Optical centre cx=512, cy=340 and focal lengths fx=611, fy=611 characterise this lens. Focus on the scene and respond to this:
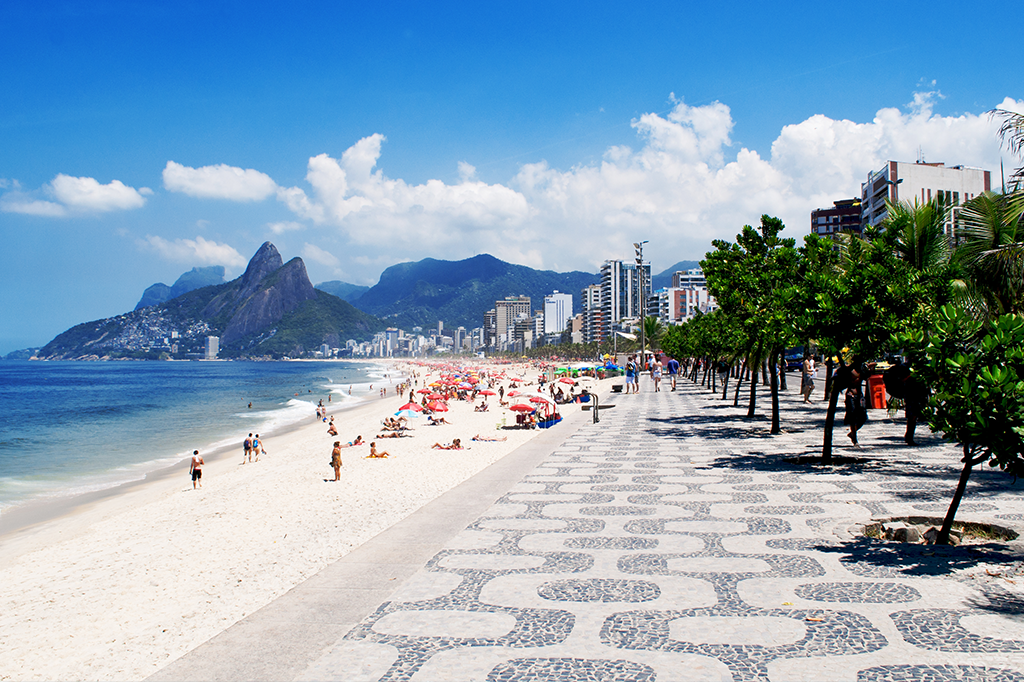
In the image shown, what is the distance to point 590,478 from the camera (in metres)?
11.7

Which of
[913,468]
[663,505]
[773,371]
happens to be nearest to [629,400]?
[773,371]

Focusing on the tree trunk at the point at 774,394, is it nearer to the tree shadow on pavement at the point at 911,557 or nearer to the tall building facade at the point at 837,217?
the tree shadow on pavement at the point at 911,557

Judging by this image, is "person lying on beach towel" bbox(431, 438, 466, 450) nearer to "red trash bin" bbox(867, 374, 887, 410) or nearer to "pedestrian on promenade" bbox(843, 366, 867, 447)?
"pedestrian on promenade" bbox(843, 366, 867, 447)

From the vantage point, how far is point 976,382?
5633 millimetres

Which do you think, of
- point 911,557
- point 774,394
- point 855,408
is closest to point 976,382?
point 911,557

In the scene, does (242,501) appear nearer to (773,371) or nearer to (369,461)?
(369,461)

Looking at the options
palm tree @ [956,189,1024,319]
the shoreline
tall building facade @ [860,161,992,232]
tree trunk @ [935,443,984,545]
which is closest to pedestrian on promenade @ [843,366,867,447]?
palm tree @ [956,189,1024,319]

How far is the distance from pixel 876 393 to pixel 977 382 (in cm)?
1922

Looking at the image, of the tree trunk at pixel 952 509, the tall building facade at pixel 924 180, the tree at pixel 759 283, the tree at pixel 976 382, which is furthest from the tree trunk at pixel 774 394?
the tall building facade at pixel 924 180

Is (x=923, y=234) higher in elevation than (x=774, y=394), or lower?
higher

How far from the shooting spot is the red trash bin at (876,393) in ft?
73.4

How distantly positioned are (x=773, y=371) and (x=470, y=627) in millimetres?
13187

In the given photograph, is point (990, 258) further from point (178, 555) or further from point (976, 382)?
point (178, 555)

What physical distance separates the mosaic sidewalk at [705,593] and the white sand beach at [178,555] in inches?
76.3
